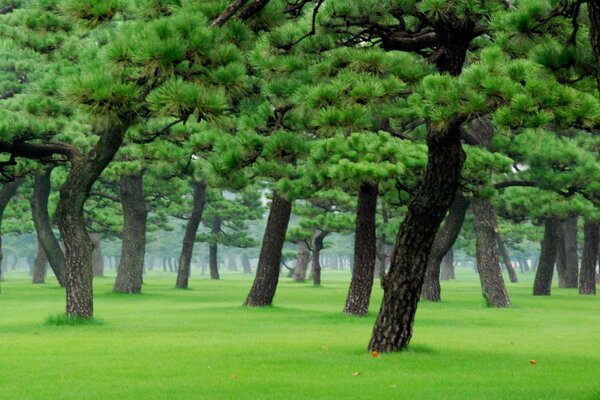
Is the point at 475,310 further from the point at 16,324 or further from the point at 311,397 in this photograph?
the point at 311,397

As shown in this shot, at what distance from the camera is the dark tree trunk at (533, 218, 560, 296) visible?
1393 inches

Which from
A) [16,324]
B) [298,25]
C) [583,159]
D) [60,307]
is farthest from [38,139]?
[583,159]

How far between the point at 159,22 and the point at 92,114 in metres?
1.09

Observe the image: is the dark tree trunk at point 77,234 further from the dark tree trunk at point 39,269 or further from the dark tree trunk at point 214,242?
the dark tree trunk at point 214,242

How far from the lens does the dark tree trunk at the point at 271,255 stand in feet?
80.0

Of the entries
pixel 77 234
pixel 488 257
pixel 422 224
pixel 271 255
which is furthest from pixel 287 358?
pixel 488 257

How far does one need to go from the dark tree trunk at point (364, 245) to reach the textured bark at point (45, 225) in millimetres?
15412

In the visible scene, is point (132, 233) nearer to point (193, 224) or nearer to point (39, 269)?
point (193, 224)

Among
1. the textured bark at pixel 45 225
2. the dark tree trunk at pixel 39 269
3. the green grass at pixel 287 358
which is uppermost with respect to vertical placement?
the textured bark at pixel 45 225

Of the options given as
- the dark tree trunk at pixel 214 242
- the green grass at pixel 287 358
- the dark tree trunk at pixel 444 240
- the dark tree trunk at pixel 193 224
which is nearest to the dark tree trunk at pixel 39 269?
the dark tree trunk at pixel 214 242

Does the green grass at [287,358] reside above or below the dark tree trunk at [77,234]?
below

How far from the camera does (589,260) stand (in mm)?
37812

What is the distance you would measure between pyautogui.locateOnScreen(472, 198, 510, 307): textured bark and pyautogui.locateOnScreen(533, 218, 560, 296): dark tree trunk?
849cm

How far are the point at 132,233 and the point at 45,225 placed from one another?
12.5 feet
